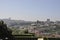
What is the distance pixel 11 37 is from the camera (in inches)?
485

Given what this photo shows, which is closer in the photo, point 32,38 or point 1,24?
point 1,24

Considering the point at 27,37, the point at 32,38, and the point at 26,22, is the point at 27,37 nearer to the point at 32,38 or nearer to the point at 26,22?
the point at 32,38

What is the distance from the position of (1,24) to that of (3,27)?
1.03ft

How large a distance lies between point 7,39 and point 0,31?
2.33 feet

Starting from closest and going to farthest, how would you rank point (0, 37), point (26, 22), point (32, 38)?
point (0, 37) < point (32, 38) < point (26, 22)

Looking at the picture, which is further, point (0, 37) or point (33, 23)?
point (33, 23)

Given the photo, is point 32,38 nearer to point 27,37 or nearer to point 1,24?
point 27,37

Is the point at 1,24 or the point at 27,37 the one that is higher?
the point at 1,24

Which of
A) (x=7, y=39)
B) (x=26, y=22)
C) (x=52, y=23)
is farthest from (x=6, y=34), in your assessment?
(x=52, y=23)

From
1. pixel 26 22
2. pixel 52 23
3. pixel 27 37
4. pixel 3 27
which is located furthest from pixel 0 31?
pixel 52 23

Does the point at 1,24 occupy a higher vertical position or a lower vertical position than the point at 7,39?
higher

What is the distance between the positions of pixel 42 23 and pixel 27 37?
14.6 metres

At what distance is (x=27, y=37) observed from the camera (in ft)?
42.5

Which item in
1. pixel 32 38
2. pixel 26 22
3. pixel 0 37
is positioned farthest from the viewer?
pixel 26 22
